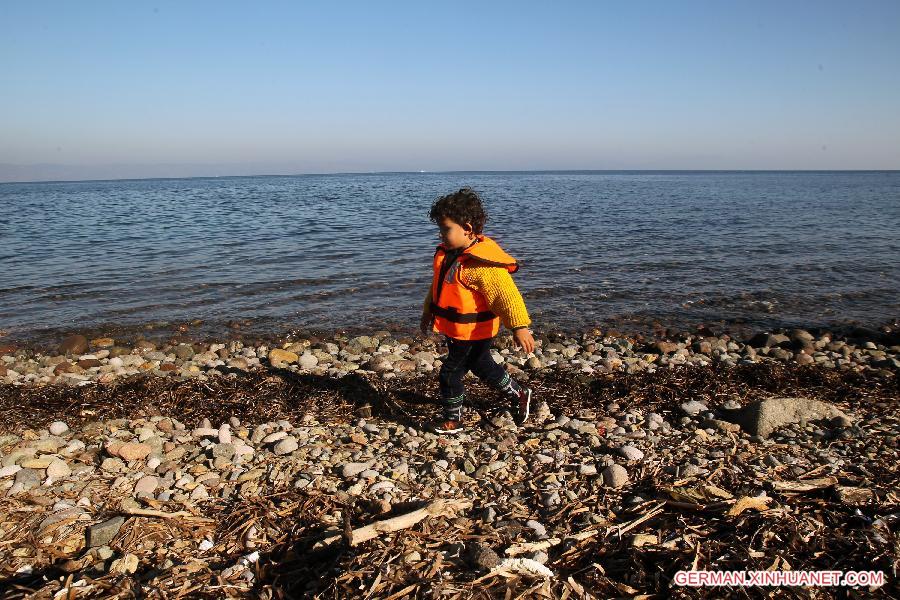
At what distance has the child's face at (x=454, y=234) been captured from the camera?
4.54 meters

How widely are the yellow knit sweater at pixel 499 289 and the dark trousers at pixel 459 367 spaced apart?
0.41m

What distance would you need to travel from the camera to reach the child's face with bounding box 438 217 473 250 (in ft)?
14.9

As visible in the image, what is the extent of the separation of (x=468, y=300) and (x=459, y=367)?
2.06ft

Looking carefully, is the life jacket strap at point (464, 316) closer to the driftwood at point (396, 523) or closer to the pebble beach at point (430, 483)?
the pebble beach at point (430, 483)

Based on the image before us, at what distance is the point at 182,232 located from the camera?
21.2 m

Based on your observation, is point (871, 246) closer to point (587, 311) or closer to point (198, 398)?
point (587, 311)

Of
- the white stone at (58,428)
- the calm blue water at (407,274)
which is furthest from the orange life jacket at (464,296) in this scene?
the calm blue water at (407,274)

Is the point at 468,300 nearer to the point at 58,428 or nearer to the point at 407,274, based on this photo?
the point at 58,428

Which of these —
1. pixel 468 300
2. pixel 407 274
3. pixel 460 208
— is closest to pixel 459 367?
pixel 468 300

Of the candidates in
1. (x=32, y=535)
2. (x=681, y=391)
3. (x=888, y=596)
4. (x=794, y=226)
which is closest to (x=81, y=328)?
(x=32, y=535)

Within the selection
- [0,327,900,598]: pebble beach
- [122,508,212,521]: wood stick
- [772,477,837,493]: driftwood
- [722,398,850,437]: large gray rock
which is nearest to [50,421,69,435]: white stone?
[0,327,900,598]: pebble beach

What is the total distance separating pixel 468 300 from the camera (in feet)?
15.2

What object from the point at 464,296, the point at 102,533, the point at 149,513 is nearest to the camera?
the point at 102,533

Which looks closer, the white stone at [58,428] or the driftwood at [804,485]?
the driftwood at [804,485]
